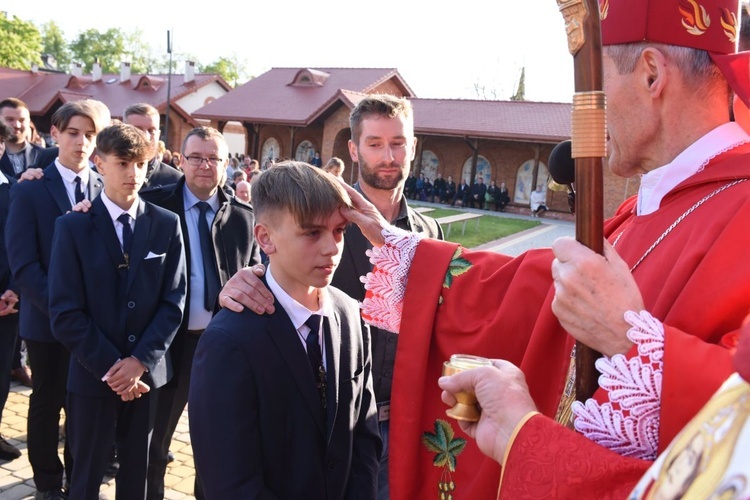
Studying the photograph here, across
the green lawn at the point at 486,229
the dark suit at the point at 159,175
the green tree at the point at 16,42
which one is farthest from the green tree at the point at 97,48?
the dark suit at the point at 159,175

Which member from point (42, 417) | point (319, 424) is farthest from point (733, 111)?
point (42, 417)

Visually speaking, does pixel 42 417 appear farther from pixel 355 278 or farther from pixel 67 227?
pixel 355 278

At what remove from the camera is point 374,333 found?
296cm

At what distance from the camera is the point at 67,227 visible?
3367 mm

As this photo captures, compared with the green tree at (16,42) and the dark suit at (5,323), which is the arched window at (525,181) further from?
the green tree at (16,42)

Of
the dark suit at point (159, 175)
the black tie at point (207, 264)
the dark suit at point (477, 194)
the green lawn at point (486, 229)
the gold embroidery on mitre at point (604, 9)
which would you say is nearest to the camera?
the gold embroidery on mitre at point (604, 9)

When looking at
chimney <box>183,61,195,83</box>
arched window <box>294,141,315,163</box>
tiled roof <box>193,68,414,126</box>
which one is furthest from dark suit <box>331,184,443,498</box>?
chimney <box>183,61,195,83</box>

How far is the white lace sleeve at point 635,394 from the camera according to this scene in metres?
1.30

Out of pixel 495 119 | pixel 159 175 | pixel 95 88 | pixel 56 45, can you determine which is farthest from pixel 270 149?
pixel 56 45

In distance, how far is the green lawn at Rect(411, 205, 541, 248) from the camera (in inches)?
615

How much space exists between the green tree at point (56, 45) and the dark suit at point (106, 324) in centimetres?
8188

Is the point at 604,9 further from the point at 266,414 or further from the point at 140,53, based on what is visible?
the point at 140,53

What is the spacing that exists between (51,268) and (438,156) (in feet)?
89.8

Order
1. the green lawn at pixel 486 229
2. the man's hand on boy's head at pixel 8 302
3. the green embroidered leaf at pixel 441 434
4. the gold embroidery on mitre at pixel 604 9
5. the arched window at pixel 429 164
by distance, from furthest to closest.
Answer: the arched window at pixel 429 164 → the green lawn at pixel 486 229 → the man's hand on boy's head at pixel 8 302 → the green embroidered leaf at pixel 441 434 → the gold embroidery on mitre at pixel 604 9
